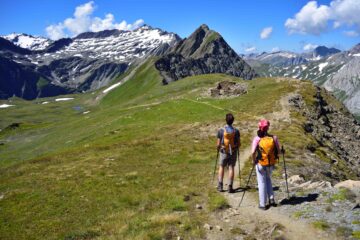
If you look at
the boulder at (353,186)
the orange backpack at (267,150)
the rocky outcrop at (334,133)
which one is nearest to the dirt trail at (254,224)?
the orange backpack at (267,150)

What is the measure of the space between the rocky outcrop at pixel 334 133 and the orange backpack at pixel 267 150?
1830cm

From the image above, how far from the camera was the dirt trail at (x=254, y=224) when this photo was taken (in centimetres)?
1719

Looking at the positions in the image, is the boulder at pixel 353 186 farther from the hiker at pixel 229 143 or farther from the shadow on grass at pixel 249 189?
the hiker at pixel 229 143

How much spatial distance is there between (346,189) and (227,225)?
24.2 ft

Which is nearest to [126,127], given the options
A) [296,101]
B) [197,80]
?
[296,101]

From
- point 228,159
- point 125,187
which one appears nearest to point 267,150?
point 228,159

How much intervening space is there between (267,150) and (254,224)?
147 inches

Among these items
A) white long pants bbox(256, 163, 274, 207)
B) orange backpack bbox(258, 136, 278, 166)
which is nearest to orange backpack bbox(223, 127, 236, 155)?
white long pants bbox(256, 163, 274, 207)

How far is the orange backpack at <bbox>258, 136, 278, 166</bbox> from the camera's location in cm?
1936

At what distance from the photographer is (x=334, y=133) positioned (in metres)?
55.7

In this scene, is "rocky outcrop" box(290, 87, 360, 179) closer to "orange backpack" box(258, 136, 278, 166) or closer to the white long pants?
the white long pants

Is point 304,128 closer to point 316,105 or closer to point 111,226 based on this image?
point 316,105

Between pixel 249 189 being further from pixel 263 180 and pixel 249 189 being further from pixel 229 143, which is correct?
pixel 263 180

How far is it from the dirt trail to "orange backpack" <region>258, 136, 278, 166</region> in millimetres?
2727
